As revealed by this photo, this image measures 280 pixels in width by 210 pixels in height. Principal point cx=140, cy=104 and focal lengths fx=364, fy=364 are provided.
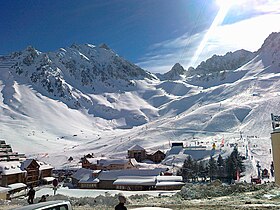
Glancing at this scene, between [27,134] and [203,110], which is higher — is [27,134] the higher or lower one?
the lower one

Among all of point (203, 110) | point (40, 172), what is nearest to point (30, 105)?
point (203, 110)

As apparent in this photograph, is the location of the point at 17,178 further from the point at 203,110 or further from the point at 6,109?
the point at 6,109

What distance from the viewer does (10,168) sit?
155 feet

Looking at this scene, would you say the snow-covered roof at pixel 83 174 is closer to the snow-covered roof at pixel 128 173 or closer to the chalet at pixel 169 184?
the snow-covered roof at pixel 128 173

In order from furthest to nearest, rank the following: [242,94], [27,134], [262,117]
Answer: [242,94] < [27,134] < [262,117]

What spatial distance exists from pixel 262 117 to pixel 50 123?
102629 millimetres

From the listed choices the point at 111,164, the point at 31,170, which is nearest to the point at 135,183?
the point at 111,164

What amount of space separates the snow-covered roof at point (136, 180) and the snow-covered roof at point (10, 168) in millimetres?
13042

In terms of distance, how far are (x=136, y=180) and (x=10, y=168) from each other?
53.9 ft

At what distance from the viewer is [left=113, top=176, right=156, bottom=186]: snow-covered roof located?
150 ft

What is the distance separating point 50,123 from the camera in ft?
583

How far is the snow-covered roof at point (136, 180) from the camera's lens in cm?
4562

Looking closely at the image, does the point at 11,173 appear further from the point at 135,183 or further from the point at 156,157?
the point at 156,157

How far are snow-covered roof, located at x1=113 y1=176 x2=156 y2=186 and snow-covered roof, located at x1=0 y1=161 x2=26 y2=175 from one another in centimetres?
1304
